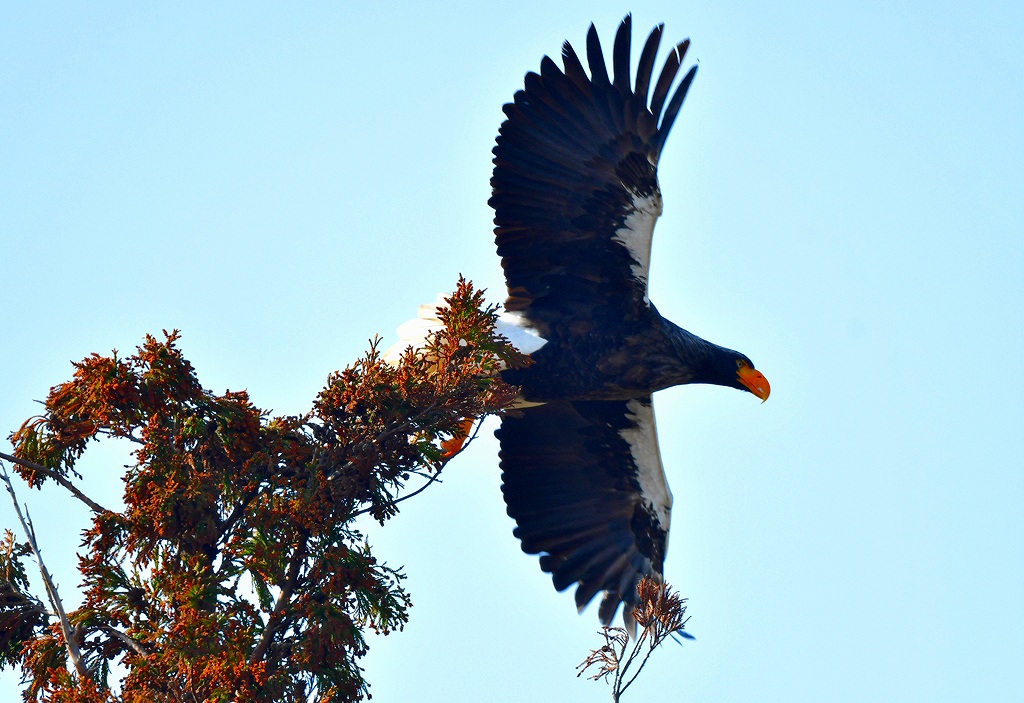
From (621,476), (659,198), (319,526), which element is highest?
(659,198)

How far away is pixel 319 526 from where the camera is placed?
477 cm

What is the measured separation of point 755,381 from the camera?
799 cm

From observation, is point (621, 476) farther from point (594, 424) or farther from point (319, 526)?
point (319, 526)

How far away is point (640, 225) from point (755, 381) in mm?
1562

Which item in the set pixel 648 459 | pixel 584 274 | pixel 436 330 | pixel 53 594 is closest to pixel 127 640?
pixel 53 594

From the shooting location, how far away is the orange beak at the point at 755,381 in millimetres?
7973

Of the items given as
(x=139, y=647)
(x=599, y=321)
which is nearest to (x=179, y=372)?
(x=139, y=647)

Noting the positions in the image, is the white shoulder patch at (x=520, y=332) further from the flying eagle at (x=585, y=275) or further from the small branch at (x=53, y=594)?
the small branch at (x=53, y=594)

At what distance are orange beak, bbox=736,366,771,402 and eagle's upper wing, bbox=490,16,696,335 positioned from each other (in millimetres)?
1315

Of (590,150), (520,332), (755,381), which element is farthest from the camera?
(755,381)

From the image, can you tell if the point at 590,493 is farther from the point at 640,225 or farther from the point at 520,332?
the point at 640,225

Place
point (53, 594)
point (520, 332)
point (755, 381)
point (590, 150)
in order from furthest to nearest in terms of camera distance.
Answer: point (755, 381)
point (520, 332)
point (590, 150)
point (53, 594)

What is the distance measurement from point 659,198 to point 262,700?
3869 millimetres

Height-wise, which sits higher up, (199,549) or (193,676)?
(199,549)
